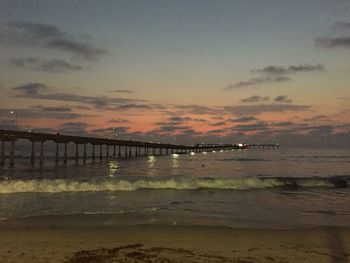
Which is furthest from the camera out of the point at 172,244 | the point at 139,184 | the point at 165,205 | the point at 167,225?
the point at 139,184

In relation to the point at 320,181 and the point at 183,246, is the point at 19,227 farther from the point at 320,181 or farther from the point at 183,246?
the point at 320,181

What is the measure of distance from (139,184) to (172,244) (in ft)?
53.9

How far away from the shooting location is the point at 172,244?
412 inches

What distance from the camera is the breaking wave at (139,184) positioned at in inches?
958

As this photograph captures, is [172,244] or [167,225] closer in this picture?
[172,244]

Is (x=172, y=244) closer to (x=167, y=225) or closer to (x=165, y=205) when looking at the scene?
(x=167, y=225)

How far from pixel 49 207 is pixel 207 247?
9533 millimetres

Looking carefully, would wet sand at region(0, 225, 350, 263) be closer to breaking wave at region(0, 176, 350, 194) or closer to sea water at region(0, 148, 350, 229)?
sea water at region(0, 148, 350, 229)

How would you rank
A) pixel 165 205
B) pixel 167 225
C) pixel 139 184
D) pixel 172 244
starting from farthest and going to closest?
pixel 139 184 < pixel 165 205 < pixel 167 225 < pixel 172 244

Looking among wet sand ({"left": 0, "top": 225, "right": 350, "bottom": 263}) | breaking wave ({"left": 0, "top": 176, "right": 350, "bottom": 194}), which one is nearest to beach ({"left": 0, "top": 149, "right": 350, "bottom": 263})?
wet sand ({"left": 0, "top": 225, "right": 350, "bottom": 263})

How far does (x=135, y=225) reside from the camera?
43.4 ft

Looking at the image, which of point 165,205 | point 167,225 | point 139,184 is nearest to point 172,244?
point 167,225

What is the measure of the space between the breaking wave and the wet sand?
12321 mm

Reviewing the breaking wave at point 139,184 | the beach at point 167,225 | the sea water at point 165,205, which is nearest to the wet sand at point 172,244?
→ the beach at point 167,225
